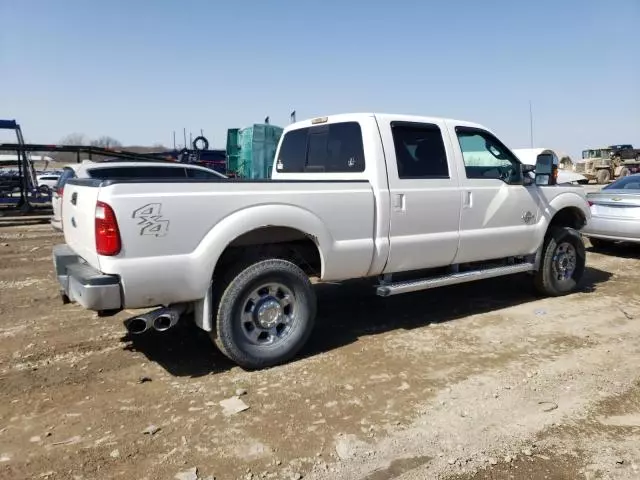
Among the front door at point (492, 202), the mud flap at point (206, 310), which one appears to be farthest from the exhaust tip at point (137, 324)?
the front door at point (492, 202)

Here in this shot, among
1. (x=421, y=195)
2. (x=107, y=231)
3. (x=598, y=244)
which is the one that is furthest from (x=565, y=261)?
(x=107, y=231)

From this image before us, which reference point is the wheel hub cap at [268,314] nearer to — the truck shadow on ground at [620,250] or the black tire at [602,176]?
the truck shadow on ground at [620,250]

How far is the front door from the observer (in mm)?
5523

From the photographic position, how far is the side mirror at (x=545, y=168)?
595cm

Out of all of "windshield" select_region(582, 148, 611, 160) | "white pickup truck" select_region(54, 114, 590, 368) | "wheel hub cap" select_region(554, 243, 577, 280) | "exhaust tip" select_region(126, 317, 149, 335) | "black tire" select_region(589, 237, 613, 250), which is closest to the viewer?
"white pickup truck" select_region(54, 114, 590, 368)

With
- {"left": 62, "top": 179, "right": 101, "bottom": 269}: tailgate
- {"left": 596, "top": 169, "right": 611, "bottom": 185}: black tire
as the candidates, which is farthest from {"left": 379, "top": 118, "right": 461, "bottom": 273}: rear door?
{"left": 596, "top": 169, "right": 611, "bottom": 185}: black tire

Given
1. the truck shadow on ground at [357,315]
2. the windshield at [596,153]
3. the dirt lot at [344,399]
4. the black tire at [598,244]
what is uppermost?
the windshield at [596,153]

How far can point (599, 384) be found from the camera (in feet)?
13.4

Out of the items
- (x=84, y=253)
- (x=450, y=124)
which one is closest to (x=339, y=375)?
(x=84, y=253)

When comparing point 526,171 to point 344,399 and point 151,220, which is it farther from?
point 151,220

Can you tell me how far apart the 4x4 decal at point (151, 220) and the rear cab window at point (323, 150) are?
79.5 inches

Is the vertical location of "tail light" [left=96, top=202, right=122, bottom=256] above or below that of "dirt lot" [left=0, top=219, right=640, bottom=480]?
above

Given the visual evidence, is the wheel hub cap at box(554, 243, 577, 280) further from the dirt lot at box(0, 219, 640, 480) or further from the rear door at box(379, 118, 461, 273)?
the rear door at box(379, 118, 461, 273)

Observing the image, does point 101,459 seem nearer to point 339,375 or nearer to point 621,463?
point 339,375
